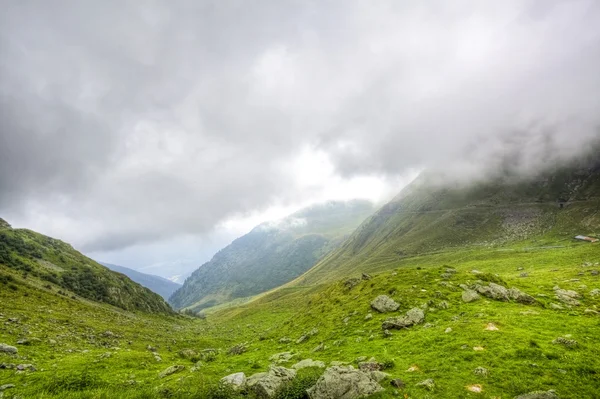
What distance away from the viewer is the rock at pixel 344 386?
674 inches

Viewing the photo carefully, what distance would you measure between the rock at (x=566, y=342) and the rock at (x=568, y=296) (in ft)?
58.6

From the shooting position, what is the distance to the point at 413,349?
24.8 meters

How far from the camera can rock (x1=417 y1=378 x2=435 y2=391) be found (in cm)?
1770

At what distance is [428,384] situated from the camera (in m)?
18.0

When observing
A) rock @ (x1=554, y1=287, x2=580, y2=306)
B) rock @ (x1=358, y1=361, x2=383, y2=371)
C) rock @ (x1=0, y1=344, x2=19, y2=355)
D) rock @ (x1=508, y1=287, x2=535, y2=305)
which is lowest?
rock @ (x1=554, y1=287, x2=580, y2=306)

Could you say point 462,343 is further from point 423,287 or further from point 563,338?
point 423,287

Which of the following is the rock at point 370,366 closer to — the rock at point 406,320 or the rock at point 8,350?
the rock at point 406,320

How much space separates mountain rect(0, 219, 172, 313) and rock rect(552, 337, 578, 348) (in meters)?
106

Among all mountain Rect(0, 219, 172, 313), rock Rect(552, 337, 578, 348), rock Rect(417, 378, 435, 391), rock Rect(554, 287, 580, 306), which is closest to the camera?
rock Rect(417, 378, 435, 391)

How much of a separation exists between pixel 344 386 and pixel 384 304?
924 inches

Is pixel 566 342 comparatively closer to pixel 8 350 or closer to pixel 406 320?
pixel 406 320

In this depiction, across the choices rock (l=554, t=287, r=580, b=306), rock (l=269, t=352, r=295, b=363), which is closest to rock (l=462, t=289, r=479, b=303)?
rock (l=554, t=287, r=580, b=306)

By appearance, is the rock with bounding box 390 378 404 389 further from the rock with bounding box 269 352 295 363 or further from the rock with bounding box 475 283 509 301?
the rock with bounding box 475 283 509 301

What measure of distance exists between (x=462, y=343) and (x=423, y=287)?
60.3 ft
